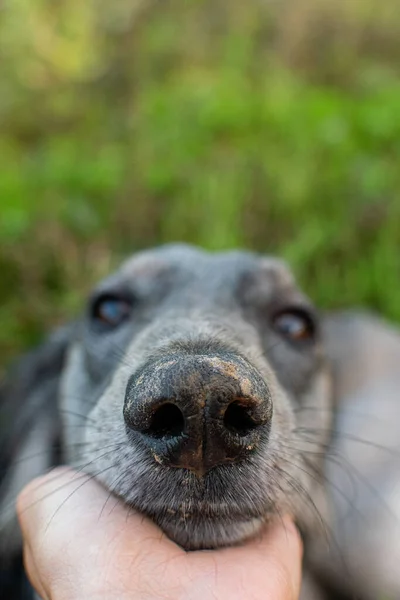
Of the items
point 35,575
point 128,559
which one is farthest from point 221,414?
point 35,575

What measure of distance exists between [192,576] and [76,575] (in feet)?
1.06

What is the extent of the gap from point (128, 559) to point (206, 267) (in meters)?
1.71

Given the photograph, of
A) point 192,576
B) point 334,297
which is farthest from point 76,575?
point 334,297

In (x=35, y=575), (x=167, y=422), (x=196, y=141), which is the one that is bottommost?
(x=35, y=575)

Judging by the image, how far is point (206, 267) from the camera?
3.20m

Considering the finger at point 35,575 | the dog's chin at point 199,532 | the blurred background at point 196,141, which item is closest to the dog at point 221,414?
the dog's chin at point 199,532

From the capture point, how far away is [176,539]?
1.98 meters

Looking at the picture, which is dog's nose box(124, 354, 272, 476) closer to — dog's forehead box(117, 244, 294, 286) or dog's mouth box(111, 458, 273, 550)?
dog's mouth box(111, 458, 273, 550)

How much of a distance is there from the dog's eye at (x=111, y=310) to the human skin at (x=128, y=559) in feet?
3.56

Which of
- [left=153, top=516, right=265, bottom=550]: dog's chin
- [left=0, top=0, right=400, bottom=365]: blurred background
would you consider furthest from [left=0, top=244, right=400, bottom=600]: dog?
[left=0, top=0, right=400, bottom=365]: blurred background

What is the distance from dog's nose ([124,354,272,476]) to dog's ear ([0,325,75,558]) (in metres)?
1.25

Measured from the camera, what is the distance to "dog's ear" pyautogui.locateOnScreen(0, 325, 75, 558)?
114 inches

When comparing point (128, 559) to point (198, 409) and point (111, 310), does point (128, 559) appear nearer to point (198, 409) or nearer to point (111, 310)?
point (198, 409)

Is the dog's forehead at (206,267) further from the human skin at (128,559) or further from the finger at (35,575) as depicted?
the finger at (35,575)
